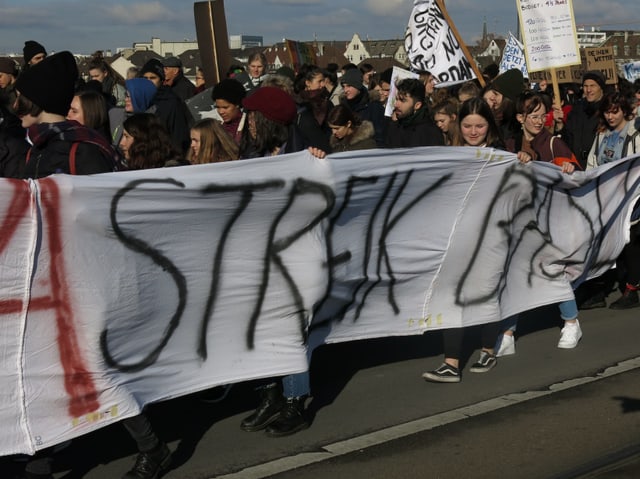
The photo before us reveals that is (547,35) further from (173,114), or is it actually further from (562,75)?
(173,114)

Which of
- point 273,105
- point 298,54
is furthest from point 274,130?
point 298,54

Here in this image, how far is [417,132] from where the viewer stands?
8.97m

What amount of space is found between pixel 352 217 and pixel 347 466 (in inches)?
56.9

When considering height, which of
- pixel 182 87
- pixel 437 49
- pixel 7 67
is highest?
pixel 7 67

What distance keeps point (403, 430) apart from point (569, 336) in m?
2.17

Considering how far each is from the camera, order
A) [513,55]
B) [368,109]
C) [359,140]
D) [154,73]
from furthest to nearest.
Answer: [513,55], [368,109], [154,73], [359,140]

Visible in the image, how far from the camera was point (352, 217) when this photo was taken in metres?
5.83

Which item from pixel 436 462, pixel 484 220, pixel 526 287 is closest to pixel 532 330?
pixel 526 287

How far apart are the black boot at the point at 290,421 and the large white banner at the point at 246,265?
216 millimetres

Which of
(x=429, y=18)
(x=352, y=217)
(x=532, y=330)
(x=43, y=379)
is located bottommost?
(x=532, y=330)

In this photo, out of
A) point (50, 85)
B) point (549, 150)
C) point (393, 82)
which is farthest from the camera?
point (393, 82)

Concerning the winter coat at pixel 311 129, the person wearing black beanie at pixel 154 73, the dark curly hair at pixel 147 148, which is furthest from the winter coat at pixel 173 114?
the dark curly hair at pixel 147 148

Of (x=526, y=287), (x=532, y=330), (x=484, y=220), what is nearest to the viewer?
(x=484, y=220)

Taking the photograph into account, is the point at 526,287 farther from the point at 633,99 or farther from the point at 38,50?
the point at 38,50
